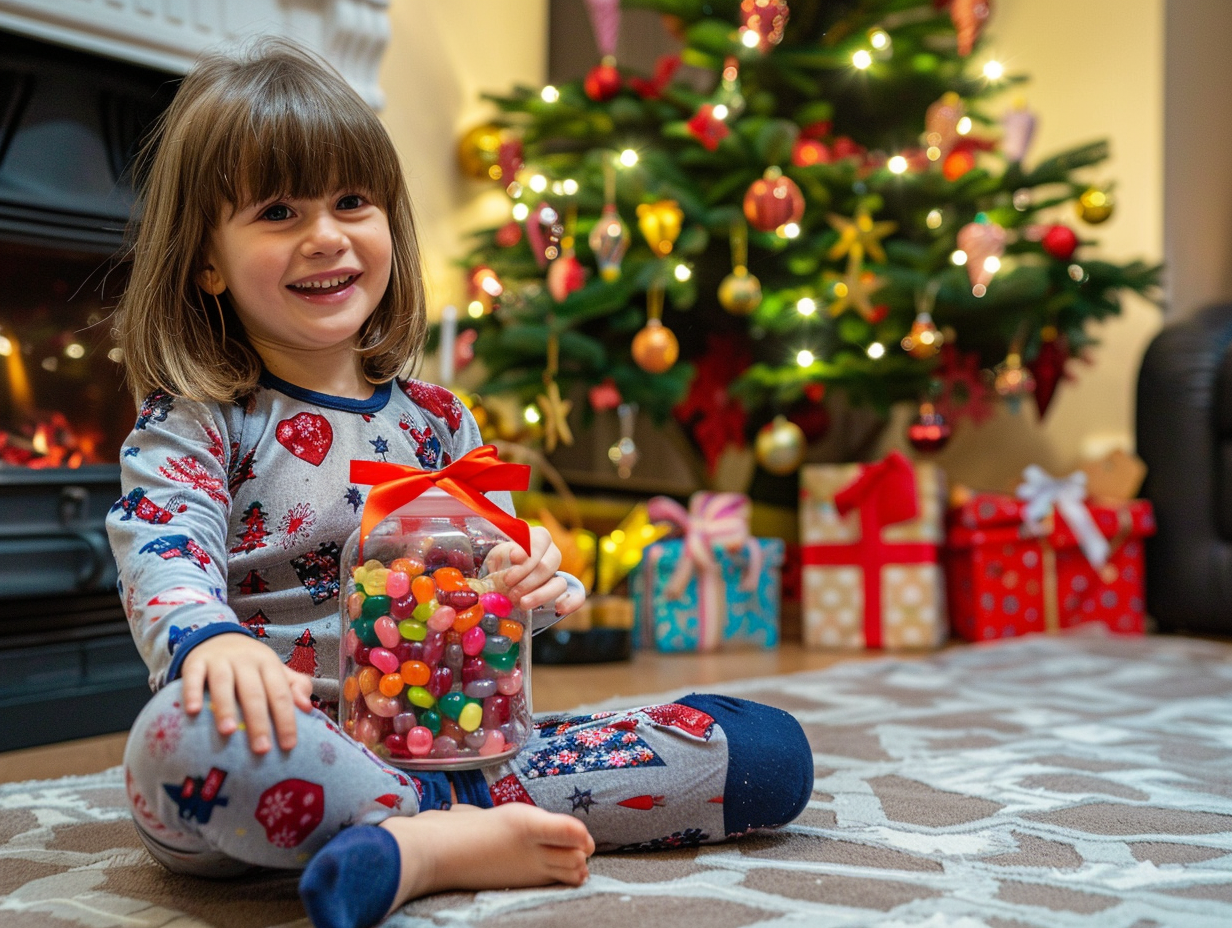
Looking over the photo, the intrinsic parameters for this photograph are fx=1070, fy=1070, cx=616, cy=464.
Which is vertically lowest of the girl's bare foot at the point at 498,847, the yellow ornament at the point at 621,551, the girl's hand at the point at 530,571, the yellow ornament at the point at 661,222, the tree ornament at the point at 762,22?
the girl's bare foot at the point at 498,847

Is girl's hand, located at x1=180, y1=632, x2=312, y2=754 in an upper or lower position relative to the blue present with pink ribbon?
upper

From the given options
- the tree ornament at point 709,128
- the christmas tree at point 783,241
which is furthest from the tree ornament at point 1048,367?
the tree ornament at point 709,128

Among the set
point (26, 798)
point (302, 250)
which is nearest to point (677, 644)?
point (26, 798)

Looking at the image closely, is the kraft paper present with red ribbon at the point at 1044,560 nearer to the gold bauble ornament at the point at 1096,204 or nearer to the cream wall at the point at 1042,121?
the cream wall at the point at 1042,121

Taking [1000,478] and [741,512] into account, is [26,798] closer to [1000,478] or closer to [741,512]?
[741,512]

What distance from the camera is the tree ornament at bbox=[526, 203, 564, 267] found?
1.74 meters

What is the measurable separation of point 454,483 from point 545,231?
115 cm

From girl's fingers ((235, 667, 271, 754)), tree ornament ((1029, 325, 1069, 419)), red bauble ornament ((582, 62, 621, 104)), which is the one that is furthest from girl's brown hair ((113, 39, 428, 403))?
tree ornament ((1029, 325, 1069, 419))

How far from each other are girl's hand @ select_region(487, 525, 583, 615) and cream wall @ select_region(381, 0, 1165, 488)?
1554 millimetres

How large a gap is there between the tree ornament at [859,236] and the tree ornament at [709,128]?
0.25 metres

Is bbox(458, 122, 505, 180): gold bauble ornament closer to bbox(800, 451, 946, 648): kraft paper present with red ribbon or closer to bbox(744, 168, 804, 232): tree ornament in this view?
bbox(744, 168, 804, 232): tree ornament

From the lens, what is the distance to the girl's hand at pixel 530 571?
2.29ft

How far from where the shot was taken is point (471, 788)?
26.8 inches

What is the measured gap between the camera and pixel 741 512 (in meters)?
1.87
